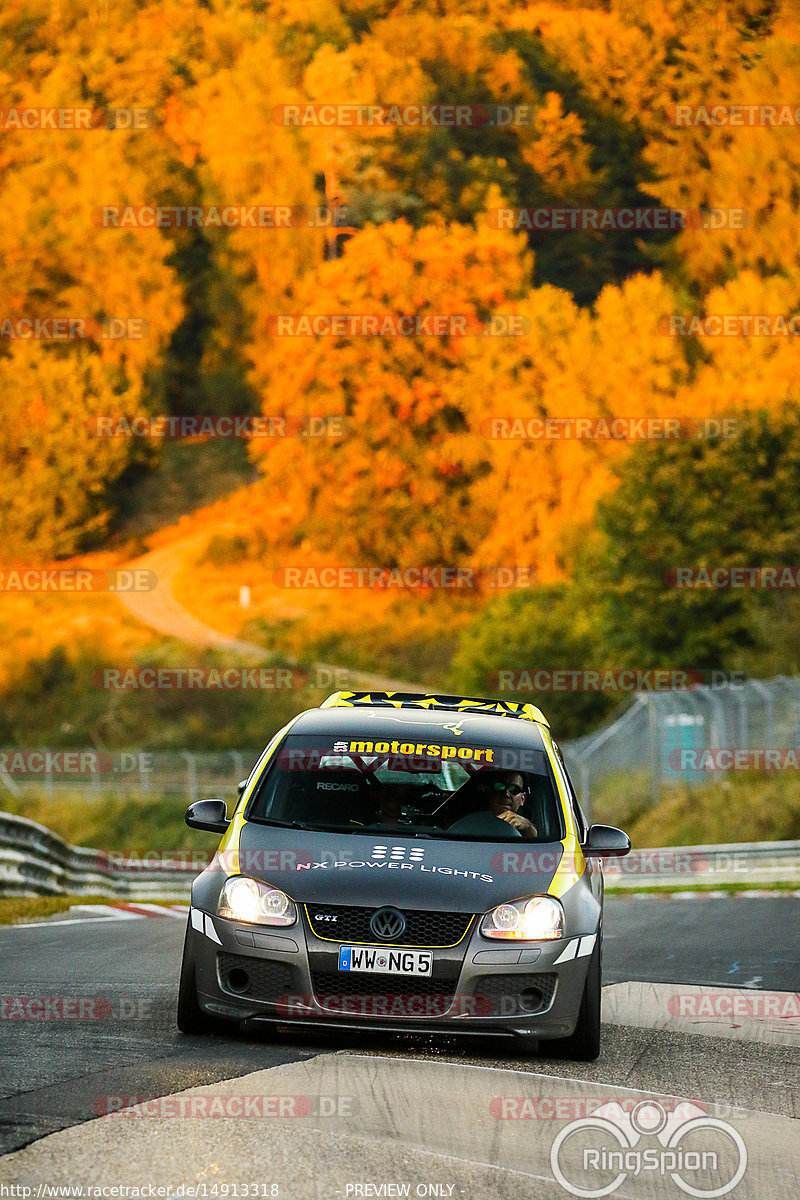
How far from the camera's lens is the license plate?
25.9ft

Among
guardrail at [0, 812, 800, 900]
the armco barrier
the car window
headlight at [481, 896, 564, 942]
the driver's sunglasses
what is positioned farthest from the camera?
guardrail at [0, 812, 800, 900]

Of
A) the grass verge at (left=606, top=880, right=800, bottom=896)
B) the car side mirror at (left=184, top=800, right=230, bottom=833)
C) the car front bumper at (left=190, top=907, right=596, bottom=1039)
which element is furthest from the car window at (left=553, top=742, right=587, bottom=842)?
the grass verge at (left=606, top=880, right=800, bottom=896)

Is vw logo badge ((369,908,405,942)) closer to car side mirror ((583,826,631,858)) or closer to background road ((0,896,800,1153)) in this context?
background road ((0,896,800,1153))

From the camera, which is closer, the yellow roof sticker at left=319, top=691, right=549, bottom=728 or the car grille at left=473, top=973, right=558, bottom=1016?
the car grille at left=473, top=973, right=558, bottom=1016

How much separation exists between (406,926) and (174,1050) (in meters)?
1.11

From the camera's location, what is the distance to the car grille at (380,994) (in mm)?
7902

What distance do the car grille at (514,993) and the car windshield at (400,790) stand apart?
92cm

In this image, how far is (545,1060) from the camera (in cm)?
823

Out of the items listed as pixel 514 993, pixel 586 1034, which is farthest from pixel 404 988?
pixel 586 1034

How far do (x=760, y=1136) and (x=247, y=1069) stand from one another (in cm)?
204

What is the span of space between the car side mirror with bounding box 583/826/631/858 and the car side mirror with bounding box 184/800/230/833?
1759 millimetres

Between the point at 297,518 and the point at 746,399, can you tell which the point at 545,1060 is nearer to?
the point at 746,399

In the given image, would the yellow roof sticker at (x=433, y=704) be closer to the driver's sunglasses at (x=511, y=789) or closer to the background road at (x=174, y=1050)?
the driver's sunglasses at (x=511, y=789)

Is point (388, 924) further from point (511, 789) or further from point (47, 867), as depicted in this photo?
point (47, 867)
